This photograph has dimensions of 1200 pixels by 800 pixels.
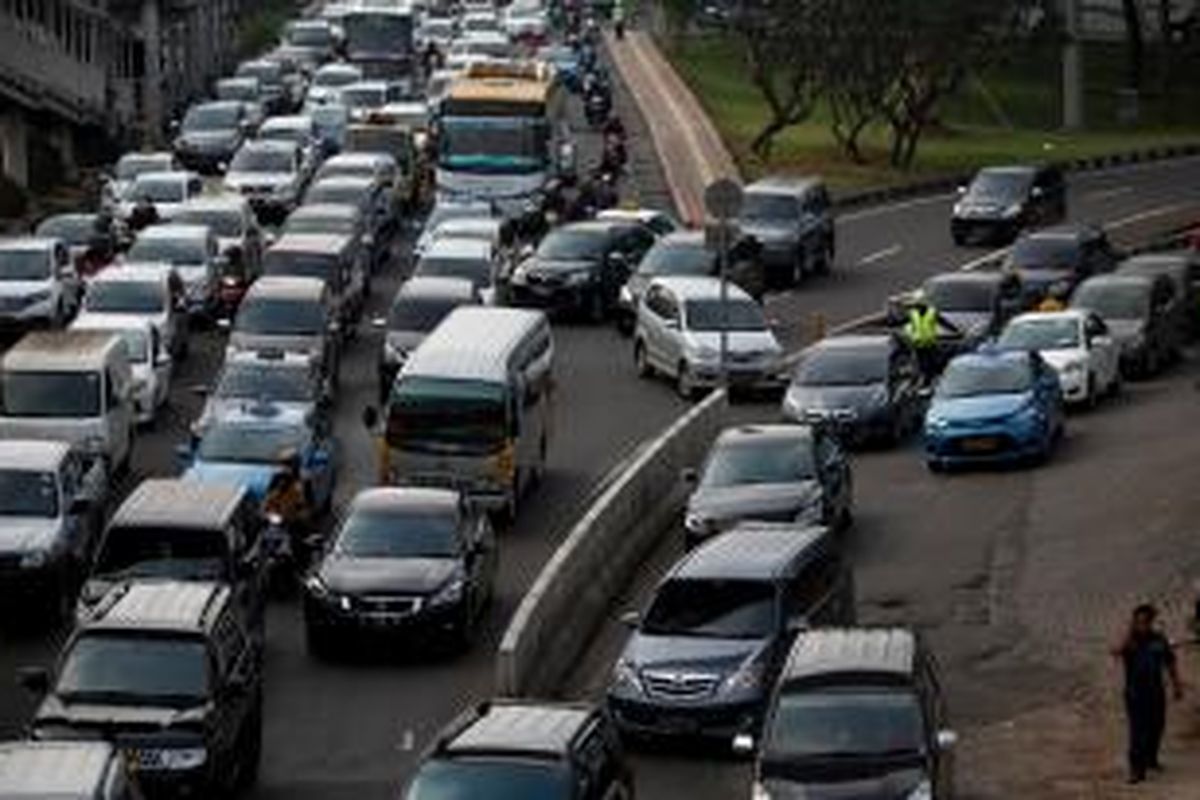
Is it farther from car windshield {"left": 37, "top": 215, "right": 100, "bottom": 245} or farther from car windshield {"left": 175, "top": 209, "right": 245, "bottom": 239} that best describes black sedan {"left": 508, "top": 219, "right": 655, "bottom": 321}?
car windshield {"left": 37, "top": 215, "right": 100, "bottom": 245}

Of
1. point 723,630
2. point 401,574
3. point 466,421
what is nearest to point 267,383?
point 466,421

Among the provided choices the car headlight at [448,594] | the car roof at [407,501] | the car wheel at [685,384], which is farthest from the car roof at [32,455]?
the car wheel at [685,384]

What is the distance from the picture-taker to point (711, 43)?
121 m

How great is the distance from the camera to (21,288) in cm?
5406

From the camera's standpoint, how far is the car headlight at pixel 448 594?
3378cm

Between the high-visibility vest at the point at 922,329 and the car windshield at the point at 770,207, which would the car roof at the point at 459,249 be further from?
the high-visibility vest at the point at 922,329

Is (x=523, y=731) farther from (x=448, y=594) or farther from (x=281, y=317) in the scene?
(x=281, y=317)

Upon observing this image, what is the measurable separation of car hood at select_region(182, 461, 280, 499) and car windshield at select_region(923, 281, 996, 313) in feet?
55.3

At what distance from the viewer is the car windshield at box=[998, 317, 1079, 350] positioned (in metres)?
48.8

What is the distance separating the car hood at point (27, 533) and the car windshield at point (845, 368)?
13.4m

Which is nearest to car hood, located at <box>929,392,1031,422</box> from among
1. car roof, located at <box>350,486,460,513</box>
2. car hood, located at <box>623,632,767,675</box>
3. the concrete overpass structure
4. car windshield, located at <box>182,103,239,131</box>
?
car roof, located at <box>350,486,460,513</box>

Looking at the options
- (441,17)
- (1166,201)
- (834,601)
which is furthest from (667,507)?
(441,17)

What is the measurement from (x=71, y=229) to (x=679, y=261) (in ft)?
40.5

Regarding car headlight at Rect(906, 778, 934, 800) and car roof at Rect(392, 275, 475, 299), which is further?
car roof at Rect(392, 275, 475, 299)
